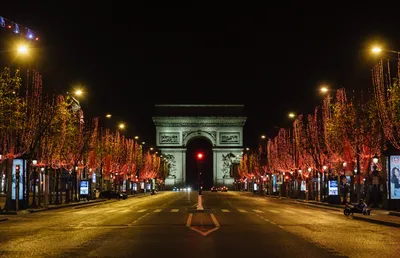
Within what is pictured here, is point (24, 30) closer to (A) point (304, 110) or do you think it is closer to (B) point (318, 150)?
(A) point (304, 110)

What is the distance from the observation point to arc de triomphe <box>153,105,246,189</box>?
171 meters

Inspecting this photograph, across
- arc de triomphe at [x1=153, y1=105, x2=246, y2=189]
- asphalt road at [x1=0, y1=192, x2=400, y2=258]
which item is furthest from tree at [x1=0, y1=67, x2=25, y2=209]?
arc de triomphe at [x1=153, y1=105, x2=246, y2=189]

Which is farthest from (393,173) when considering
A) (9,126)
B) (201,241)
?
(201,241)

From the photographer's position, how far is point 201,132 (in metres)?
173

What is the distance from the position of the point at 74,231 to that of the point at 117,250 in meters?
8.11

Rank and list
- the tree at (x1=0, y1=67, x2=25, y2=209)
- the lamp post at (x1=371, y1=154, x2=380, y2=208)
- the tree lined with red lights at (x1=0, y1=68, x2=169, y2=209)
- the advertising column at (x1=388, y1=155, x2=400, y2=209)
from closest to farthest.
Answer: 1. the tree at (x1=0, y1=67, x2=25, y2=209)
2. the tree lined with red lights at (x1=0, y1=68, x2=169, y2=209)
3. the advertising column at (x1=388, y1=155, x2=400, y2=209)
4. the lamp post at (x1=371, y1=154, x2=380, y2=208)

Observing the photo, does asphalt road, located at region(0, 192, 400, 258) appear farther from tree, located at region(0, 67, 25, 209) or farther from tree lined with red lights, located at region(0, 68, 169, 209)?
tree lined with red lights, located at region(0, 68, 169, 209)

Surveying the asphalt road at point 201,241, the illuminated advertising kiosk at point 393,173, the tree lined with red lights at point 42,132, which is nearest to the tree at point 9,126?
the tree lined with red lights at point 42,132

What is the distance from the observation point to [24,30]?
358 ft

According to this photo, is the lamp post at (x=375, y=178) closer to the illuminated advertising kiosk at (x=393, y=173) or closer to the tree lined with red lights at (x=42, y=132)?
the illuminated advertising kiosk at (x=393, y=173)

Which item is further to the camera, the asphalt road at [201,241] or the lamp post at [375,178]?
the lamp post at [375,178]

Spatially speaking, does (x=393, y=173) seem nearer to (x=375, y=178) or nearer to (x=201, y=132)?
(x=375, y=178)

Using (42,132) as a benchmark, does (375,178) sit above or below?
below

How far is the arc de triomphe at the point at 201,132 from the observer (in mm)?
171250
